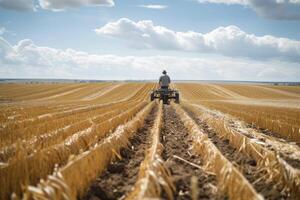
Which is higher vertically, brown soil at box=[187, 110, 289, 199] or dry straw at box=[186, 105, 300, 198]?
dry straw at box=[186, 105, 300, 198]

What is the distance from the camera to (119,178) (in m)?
6.54

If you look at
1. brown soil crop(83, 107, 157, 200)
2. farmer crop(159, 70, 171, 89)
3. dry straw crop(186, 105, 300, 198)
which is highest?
farmer crop(159, 70, 171, 89)

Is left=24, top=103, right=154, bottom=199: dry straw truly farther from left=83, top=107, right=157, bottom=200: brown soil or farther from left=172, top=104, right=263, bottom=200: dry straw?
left=172, top=104, right=263, bottom=200: dry straw

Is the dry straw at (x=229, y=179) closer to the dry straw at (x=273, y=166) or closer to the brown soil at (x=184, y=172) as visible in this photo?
the brown soil at (x=184, y=172)

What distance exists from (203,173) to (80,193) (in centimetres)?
238

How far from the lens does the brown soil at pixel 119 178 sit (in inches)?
223

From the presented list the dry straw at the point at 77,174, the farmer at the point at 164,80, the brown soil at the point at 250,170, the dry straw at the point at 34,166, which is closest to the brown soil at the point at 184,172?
the brown soil at the point at 250,170

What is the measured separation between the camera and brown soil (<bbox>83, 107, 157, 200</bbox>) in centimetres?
567

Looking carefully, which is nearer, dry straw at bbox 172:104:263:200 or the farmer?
dry straw at bbox 172:104:263:200

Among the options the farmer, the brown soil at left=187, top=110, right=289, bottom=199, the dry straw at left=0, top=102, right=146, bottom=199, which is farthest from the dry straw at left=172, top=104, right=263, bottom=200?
the farmer

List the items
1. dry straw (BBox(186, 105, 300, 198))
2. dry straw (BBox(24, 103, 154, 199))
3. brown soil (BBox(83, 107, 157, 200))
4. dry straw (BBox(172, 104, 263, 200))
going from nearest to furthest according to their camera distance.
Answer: dry straw (BBox(24, 103, 154, 199)), dry straw (BBox(172, 104, 263, 200)), brown soil (BBox(83, 107, 157, 200)), dry straw (BBox(186, 105, 300, 198))

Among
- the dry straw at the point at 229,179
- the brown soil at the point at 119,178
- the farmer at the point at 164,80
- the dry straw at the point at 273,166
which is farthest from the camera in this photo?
the farmer at the point at 164,80

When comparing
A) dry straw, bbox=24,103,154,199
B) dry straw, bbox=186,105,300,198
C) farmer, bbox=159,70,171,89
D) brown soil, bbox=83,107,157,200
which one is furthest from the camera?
farmer, bbox=159,70,171,89

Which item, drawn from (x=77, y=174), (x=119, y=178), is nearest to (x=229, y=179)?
(x=119, y=178)
